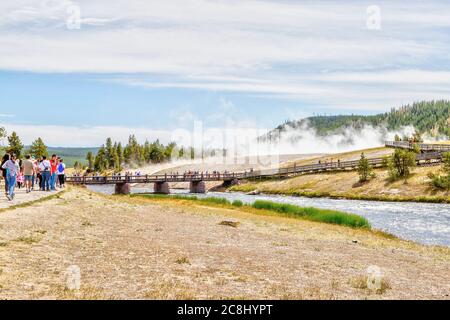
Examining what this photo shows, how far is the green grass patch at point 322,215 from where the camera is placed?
48103mm

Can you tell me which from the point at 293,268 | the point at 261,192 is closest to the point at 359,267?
the point at 293,268

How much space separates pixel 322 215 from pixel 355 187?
64559 mm

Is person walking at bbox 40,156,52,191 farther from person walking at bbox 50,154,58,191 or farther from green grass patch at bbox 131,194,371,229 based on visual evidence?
green grass patch at bbox 131,194,371,229

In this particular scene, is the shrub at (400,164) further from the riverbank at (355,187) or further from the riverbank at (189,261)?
the riverbank at (189,261)

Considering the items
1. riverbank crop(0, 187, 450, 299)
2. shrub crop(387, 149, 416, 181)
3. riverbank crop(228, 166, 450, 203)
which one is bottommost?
riverbank crop(228, 166, 450, 203)

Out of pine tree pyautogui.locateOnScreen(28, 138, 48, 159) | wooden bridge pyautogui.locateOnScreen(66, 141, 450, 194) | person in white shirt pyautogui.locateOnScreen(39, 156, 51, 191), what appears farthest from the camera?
pine tree pyautogui.locateOnScreen(28, 138, 48, 159)

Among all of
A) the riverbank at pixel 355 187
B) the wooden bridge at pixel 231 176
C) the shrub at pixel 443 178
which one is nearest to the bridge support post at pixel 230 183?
the wooden bridge at pixel 231 176

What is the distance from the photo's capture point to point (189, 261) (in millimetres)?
20391

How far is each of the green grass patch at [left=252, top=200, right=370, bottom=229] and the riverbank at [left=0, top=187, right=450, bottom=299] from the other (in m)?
14.2

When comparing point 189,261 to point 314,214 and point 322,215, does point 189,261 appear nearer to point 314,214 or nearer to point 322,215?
point 322,215

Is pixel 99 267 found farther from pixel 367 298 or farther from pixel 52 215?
pixel 52 215

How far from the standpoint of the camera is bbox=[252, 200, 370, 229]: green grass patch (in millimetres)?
48103
